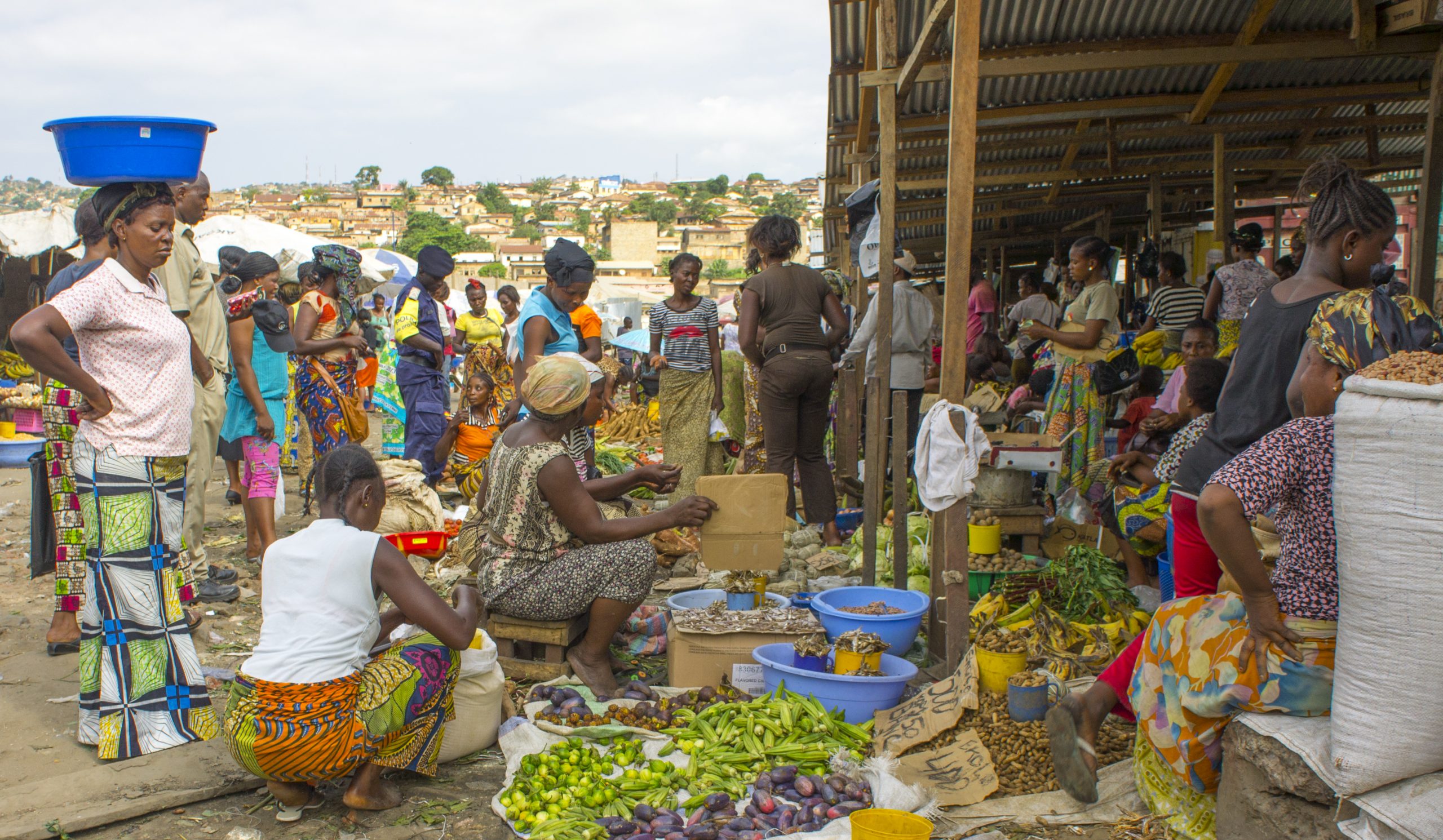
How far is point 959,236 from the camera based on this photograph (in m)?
3.71

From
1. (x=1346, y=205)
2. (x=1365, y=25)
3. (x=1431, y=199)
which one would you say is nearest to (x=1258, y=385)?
(x=1346, y=205)

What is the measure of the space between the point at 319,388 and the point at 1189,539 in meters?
5.45

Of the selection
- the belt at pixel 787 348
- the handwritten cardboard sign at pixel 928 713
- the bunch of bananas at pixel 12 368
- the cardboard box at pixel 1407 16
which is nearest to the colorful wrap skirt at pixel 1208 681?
the handwritten cardboard sign at pixel 928 713

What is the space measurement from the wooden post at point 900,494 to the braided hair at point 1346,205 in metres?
2.04

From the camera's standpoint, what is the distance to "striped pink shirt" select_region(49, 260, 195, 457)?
3.55 m

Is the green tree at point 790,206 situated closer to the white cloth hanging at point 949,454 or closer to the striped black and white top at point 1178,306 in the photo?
the striped black and white top at point 1178,306

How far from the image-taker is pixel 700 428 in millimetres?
7551

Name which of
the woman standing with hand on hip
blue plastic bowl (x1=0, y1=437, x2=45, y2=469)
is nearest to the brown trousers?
the woman standing with hand on hip

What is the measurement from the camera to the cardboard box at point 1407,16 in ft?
17.2

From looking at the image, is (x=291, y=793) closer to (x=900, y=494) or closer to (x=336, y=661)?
(x=336, y=661)

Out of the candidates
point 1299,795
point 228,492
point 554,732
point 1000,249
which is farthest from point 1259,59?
point 1000,249

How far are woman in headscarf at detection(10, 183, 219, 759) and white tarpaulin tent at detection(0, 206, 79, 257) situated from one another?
1355 cm

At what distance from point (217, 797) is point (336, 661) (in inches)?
30.2

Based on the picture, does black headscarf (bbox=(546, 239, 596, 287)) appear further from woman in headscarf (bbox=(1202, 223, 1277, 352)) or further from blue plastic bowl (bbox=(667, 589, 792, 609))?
woman in headscarf (bbox=(1202, 223, 1277, 352))
